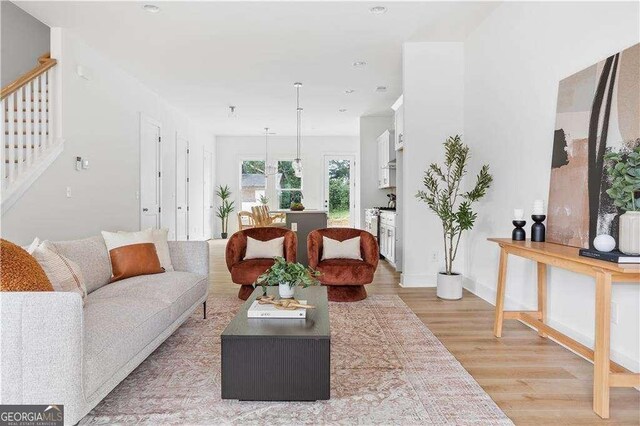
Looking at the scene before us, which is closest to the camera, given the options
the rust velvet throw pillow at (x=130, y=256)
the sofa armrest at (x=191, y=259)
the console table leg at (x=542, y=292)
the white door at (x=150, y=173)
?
the console table leg at (x=542, y=292)

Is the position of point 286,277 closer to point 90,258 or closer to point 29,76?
point 90,258

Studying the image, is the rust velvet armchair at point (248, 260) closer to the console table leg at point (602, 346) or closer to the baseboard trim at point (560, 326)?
the baseboard trim at point (560, 326)

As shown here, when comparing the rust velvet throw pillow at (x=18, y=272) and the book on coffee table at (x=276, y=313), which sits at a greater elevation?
the rust velvet throw pillow at (x=18, y=272)

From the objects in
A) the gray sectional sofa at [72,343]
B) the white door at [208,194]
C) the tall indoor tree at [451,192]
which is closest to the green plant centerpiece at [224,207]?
the white door at [208,194]

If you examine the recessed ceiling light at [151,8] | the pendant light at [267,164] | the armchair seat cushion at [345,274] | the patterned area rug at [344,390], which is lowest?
the patterned area rug at [344,390]

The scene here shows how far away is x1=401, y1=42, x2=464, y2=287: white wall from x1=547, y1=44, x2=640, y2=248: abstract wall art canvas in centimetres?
206

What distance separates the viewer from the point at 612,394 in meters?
2.40

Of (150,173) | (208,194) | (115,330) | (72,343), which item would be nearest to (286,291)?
(115,330)

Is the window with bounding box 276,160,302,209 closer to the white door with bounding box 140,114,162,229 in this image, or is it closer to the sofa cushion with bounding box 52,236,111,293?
the white door with bounding box 140,114,162,229

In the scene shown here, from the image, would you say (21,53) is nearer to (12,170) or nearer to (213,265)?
(12,170)

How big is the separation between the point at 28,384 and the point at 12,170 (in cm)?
288

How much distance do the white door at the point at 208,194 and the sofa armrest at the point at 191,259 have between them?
6.91 meters

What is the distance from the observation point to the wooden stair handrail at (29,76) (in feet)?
12.4

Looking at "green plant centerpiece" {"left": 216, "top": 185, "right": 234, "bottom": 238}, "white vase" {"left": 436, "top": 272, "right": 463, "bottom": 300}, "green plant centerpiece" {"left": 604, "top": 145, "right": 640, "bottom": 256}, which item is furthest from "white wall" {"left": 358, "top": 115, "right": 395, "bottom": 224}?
"green plant centerpiece" {"left": 604, "top": 145, "right": 640, "bottom": 256}
